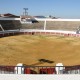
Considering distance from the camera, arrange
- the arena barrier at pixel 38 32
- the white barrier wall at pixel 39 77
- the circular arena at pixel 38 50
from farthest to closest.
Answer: the arena barrier at pixel 38 32
the circular arena at pixel 38 50
the white barrier wall at pixel 39 77

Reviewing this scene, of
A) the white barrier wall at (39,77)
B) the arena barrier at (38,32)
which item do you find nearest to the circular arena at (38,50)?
the arena barrier at (38,32)

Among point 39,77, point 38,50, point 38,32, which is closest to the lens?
point 39,77

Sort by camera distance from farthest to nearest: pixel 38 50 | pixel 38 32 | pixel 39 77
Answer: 1. pixel 38 32
2. pixel 38 50
3. pixel 39 77

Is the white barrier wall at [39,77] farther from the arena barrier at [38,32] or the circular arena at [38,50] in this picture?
the arena barrier at [38,32]

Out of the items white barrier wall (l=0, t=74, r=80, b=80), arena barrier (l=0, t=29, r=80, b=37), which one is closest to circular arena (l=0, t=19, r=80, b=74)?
arena barrier (l=0, t=29, r=80, b=37)

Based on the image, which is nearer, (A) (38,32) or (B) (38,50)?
(B) (38,50)

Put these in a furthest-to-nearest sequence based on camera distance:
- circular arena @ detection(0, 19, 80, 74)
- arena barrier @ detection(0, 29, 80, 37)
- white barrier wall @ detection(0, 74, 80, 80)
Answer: arena barrier @ detection(0, 29, 80, 37) → circular arena @ detection(0, 19, 80, 74) → white barrier wall @ detection(0, 74, 80, 80)

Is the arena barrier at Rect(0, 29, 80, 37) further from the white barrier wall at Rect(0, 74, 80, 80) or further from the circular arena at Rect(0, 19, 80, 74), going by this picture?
the white barrier wall at Rect(0, 74, 80, 80)

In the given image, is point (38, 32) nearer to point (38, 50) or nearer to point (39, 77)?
point (38, 50)

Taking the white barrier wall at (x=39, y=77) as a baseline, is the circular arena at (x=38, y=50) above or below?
below

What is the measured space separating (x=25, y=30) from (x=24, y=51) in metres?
18.3

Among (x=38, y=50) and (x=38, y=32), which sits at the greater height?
(x=38, y=50)

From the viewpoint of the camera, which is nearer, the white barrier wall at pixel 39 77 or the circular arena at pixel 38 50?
the white barrier wall at pixel 39 77

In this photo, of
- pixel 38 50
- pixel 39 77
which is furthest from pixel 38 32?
pixel 39 77
